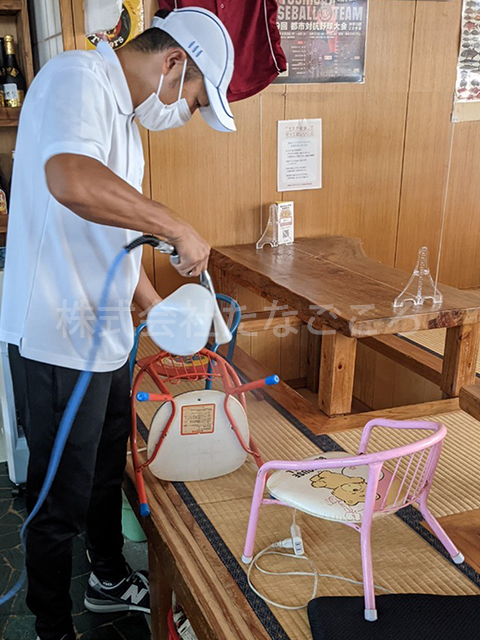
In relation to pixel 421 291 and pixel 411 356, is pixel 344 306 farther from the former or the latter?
pixel 411 356

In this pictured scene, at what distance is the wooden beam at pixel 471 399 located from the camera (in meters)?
1.68

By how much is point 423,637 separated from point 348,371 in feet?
3.93

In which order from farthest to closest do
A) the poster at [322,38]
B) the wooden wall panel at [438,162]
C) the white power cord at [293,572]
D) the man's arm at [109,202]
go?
the wooden wall panel at [438,162] → the poster at [322,38] → the white power cord at [293,572] → the man's arm at [109,202]

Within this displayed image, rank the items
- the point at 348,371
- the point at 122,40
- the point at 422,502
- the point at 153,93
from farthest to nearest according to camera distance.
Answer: the point at 122,40
the point at 348,371
the point at 422,502
the point at 153,93

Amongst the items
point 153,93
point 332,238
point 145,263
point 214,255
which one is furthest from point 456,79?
point 153,93

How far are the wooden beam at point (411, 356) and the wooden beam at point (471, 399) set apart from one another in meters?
1.07

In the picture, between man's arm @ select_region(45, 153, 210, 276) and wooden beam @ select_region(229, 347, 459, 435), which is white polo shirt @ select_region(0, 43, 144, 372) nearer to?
man's arm @ select_region(45, 153, 210, 276)

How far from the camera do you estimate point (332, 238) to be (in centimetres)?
352

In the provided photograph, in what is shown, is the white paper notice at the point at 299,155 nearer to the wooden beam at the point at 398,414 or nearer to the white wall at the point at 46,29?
the white wall at the point at 46,29

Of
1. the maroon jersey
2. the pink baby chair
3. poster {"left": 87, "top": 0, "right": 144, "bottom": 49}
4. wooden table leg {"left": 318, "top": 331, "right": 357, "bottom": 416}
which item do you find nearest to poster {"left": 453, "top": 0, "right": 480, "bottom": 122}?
the maroon jersey

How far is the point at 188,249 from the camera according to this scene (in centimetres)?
134

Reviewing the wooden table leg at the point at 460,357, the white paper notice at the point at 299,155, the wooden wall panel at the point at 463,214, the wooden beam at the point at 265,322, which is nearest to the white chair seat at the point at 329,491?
the wooden table leg at the point at 460,357

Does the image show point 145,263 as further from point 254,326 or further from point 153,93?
point 153,93

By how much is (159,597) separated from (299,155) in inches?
93.5
